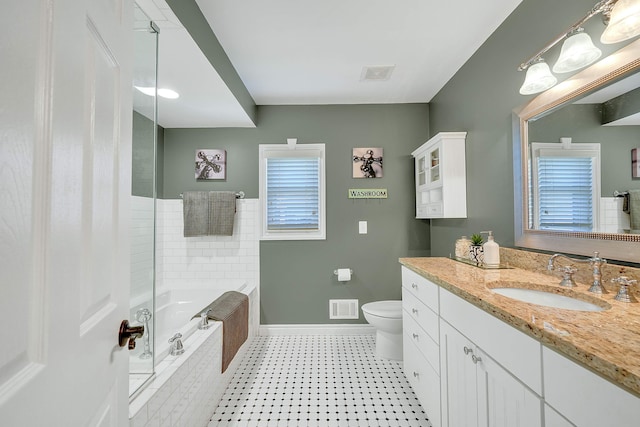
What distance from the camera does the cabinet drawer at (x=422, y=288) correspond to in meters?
1.44

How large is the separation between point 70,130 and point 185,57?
4.95 ft

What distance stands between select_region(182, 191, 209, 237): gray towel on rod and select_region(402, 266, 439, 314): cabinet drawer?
78.3 inches

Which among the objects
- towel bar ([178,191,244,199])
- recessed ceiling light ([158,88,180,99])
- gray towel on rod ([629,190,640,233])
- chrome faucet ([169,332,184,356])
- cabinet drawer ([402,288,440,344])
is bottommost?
chrome faucet ([169,332,184,356])

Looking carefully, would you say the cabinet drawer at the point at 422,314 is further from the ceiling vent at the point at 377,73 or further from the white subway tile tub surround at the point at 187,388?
the ceiling vent at the point at 377,73

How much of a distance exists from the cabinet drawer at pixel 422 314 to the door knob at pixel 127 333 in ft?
4.34

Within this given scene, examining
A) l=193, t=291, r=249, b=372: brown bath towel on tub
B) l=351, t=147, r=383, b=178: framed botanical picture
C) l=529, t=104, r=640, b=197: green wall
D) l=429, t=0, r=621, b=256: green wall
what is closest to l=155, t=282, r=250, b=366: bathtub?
l=193, t=291, r=249, b=372: brown bath towel on tub

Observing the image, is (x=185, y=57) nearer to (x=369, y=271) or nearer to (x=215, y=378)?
(x=215, y=378)

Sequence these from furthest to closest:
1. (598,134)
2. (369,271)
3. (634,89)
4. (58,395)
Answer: (369,271)
(598,134)
(634,89)
(58,395)

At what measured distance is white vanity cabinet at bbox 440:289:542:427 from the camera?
789 millimetres

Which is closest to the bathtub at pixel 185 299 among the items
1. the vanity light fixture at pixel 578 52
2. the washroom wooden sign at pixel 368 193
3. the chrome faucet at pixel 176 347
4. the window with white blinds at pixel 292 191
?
the window with white blinds at pixel 292 191

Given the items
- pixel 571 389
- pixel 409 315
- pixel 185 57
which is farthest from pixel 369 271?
pixel 185 57

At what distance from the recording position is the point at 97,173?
0.59 metres

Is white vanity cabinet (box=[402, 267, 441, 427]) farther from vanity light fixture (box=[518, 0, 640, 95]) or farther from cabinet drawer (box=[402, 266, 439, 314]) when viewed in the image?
vanity light fixture (box=[518, 0, 640, 95])

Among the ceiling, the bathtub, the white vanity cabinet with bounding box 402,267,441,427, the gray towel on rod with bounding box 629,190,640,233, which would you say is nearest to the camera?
the gray towel on rod with bounding box 629,190,640,233
